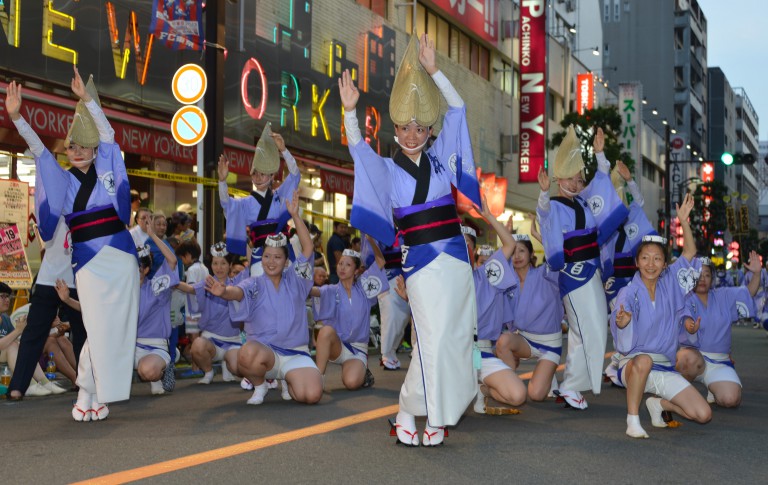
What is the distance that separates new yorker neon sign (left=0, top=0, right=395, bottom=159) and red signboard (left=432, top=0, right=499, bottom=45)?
4754 mm

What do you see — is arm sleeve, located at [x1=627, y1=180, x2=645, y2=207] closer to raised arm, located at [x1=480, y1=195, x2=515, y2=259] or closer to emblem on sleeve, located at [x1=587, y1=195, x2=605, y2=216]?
emblem on sleeve, located at [x1=587, y1=195, x2=605, y2=216]

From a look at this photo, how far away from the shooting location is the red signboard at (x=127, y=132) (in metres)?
12.7

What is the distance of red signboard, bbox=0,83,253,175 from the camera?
500 inches

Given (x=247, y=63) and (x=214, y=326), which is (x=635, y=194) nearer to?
(x=214, y=326)

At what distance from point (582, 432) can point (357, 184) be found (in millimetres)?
2141

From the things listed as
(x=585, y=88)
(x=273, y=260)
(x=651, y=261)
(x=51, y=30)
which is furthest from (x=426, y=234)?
(x=585, y=88)

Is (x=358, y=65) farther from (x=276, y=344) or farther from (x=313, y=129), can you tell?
(x=276, y=344)

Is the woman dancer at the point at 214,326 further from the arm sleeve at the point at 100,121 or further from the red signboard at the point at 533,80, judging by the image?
the red signboard at the point at 533,80

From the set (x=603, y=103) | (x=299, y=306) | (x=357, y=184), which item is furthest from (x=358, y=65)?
(x=603, y=103)

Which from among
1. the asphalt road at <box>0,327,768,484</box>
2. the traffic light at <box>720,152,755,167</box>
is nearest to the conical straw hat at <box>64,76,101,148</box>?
the asphalt road at <box>0,327,768,484</box>

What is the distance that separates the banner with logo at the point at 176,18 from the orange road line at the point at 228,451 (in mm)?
8073

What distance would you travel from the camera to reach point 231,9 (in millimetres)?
18125

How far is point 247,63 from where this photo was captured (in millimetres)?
18359

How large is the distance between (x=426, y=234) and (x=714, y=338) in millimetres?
3380
